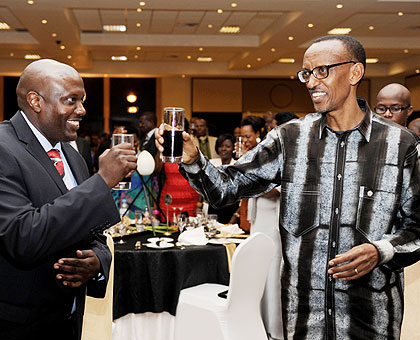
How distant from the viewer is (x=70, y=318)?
75.0 inches

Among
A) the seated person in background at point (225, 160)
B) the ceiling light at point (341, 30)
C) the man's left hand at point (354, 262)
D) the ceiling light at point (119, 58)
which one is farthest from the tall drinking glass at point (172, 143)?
the ceiling light at point (119, 58)

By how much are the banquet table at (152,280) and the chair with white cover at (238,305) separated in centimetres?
24

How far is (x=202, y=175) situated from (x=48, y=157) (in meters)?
0.54

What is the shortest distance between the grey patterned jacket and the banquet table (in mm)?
2044

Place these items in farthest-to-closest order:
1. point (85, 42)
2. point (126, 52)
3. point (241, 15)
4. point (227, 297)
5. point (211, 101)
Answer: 1. point (211, 101)
2. point (126, 52)
3. point (85, 42)
4. point (241, 15)
5. point (227, 297)

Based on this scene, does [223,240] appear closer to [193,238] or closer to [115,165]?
→ [193,238]

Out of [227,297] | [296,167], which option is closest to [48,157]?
[296,167]

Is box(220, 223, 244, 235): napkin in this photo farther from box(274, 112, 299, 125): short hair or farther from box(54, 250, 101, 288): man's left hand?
box(54, 250, 101, 288): man's left hand

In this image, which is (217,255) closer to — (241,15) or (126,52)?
(241,15)

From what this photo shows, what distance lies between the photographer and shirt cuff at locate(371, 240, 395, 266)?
170 cm

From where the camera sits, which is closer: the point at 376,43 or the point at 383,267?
the point at 383,267

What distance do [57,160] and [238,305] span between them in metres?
1.89

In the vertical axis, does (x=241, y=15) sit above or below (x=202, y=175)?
above

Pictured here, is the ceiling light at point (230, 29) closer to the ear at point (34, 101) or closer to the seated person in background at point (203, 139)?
the seated person in background at point (203, 139)
